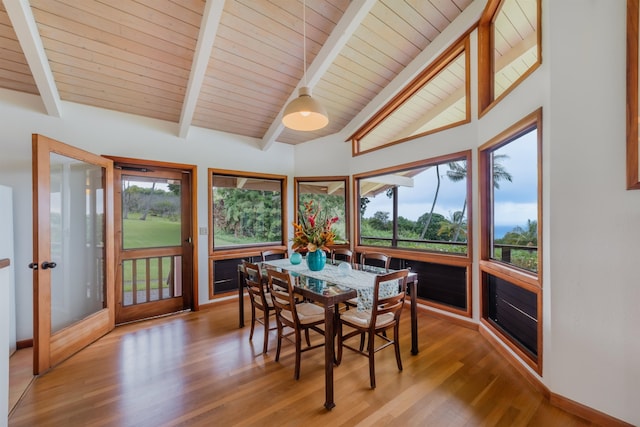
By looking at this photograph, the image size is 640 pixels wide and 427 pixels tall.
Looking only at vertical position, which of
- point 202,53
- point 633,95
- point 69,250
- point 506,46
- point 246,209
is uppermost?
point 506,46

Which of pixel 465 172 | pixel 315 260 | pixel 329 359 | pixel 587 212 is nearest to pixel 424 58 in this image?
pixel 465 172

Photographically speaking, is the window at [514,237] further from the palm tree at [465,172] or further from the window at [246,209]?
the window at [246,209]

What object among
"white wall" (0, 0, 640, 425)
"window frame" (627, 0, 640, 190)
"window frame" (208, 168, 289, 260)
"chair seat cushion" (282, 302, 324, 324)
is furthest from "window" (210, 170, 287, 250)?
"window frame" (627, 0, 640, 190)

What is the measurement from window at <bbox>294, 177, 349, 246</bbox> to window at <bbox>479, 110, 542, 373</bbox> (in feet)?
7.14

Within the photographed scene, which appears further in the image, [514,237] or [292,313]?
[514,237]

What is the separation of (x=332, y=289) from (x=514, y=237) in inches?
73.1

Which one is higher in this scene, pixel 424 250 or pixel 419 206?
pixel 419 206

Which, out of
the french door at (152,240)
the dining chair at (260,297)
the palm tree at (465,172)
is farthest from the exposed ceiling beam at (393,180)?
the french door at (152,240)

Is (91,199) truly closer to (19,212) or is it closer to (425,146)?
(19,212)

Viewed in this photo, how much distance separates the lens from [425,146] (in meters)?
3.62

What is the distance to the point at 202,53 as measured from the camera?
265 centimetres

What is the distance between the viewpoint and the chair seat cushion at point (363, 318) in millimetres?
2271

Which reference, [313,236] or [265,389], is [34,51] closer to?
[313,236]

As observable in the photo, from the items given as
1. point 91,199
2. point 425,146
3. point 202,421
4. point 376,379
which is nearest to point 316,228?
point 376,379
